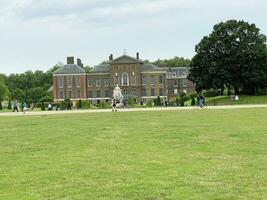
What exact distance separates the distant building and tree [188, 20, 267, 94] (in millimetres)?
28626

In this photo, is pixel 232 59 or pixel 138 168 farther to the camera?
pixel 232 59

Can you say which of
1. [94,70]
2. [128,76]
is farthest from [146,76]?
[94,70]

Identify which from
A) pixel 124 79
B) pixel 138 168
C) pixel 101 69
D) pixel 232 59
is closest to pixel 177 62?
pixel 101 69

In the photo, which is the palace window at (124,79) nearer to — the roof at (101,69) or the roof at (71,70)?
the roof at (101,69)

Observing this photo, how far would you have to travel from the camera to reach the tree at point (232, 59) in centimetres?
7806

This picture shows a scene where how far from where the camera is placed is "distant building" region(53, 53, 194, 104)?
361 ft

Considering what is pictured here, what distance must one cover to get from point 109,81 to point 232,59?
3767 cm

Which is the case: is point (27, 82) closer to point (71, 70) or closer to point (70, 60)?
point (70, 60)

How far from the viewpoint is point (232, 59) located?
79.1 metres

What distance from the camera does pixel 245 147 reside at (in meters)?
14.9

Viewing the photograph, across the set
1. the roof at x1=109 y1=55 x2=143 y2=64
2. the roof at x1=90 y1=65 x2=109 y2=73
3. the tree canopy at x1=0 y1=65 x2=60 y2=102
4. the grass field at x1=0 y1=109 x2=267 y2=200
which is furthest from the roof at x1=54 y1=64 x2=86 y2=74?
the grass field at x1=0 y1=109 x2=267 y2=200

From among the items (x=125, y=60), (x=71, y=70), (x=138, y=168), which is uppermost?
(x=125, y=60)

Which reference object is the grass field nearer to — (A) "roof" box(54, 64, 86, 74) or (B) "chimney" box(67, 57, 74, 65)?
(A) "roof" box(54, 64, 86, 74)

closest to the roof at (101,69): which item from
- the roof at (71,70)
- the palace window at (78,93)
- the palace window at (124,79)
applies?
the roof at (71,70)
